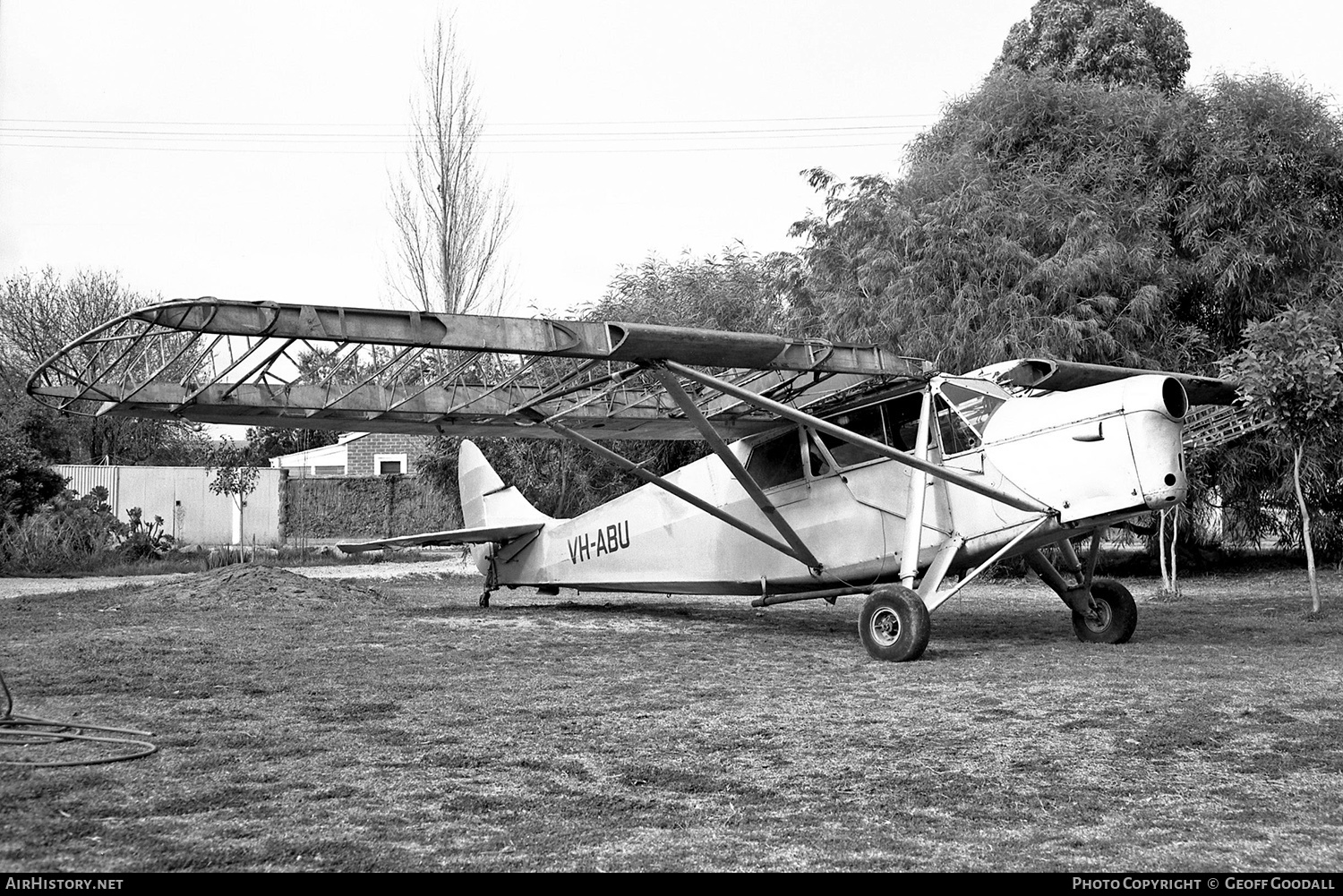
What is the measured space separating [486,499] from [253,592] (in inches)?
136

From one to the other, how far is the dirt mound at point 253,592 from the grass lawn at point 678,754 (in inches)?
120

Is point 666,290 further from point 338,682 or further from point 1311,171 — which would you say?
point 338,682

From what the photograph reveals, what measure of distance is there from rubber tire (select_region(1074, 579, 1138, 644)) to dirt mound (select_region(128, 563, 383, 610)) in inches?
378

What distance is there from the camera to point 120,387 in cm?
1070

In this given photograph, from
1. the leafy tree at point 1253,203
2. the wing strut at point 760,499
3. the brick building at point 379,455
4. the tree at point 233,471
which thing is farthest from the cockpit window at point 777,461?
the brick building at point 379,455

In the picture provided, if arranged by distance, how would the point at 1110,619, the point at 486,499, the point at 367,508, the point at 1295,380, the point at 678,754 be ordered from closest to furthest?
the point at 678,754 → the point at 1110,619 → the point at 1295,380 → the point at 486,499 → the point at 367,508

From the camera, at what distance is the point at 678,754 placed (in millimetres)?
5809

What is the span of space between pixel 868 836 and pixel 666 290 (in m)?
29.2

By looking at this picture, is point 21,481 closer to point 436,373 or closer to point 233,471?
point 233,471

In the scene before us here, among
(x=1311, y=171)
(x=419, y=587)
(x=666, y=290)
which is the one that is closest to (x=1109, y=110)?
(x=1311, y=171)

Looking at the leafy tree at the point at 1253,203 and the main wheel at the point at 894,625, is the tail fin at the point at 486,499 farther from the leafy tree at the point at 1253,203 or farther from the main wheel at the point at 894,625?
the leafy tree at the point at 1253,203

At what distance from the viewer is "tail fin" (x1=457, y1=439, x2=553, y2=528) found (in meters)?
16.0

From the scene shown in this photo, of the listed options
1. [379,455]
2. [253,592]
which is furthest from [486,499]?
[379,455]

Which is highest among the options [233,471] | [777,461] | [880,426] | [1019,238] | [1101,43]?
[1101,43]
